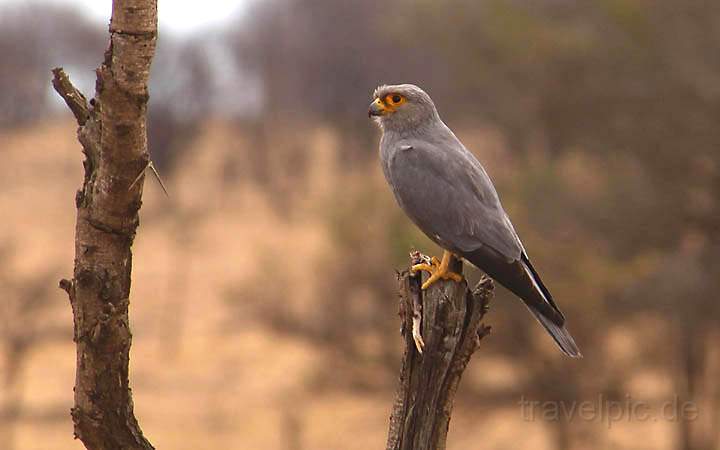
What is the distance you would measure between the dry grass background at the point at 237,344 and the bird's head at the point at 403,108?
8.34 m

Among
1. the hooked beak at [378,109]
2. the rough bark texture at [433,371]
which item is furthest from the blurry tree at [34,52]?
the rough bark texture at [433,371]

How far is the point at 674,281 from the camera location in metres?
15.3

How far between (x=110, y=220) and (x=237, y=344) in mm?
20560

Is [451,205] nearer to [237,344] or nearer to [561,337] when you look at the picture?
[561,337]

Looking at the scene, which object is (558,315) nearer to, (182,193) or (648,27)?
(648,27)

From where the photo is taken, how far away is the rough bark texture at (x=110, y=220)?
351 cm

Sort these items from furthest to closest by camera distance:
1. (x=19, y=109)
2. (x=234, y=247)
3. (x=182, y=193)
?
(x=19, y=109)
(x=182, y=193)
(x=234, y=247)

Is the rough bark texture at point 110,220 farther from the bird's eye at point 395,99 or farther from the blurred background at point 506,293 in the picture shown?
the blurred background at point 506,293

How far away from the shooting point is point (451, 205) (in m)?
5.18

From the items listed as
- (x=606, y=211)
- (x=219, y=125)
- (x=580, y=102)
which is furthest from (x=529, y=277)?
(x=219, y=125)

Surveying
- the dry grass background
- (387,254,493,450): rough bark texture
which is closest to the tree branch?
(387,254,493,450): rough bark texture

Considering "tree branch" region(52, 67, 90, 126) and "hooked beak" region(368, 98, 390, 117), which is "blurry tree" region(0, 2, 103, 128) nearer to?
"hooked beak" region(368, 98, 390, 117)

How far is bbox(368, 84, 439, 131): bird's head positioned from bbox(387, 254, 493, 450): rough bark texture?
1577 millimetres

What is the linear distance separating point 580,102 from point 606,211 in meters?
4.21
